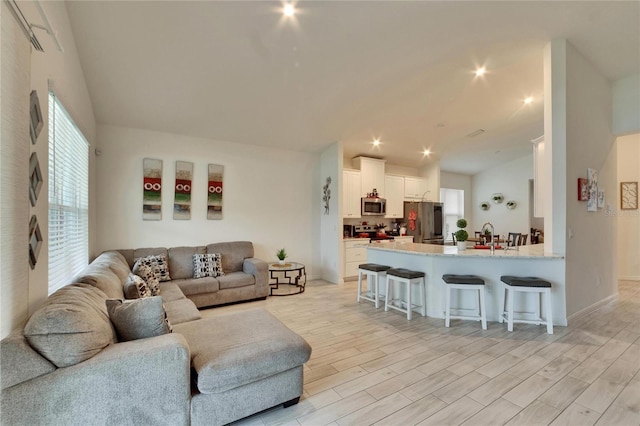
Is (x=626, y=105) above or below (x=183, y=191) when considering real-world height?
above

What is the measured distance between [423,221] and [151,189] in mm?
5900

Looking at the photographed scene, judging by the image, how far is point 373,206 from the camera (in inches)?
250

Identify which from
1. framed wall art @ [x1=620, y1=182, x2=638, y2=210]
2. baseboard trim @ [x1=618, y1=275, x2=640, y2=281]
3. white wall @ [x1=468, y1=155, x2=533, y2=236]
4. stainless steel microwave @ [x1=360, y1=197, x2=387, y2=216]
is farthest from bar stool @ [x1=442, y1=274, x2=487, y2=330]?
white wall @ [x1=468, y1=155, x2=533, y2=236]

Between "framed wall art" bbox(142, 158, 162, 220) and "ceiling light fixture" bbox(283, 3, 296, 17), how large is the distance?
3.14 metres

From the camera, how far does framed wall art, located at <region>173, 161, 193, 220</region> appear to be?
4.57 m

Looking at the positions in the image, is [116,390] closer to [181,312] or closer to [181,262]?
[181,312]

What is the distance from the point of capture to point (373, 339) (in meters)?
2.93

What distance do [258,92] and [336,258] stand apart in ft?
10.8

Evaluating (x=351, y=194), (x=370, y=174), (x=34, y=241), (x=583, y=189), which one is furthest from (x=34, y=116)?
(x=370, y=174)

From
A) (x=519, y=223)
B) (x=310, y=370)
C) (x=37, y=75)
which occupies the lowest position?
(x=310, y=370)

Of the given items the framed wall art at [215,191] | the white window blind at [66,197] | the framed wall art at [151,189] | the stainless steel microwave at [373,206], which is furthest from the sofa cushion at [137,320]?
the stainless steel microwave at [373,206]

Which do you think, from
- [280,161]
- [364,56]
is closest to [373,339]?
[364,56]

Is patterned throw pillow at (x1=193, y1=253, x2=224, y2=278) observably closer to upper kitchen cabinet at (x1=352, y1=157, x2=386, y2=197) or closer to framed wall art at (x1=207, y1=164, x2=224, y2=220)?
framed wall art at (x1=207, y1=164, x2=224, y2=220)

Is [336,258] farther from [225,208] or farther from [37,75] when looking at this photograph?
[37,75]
